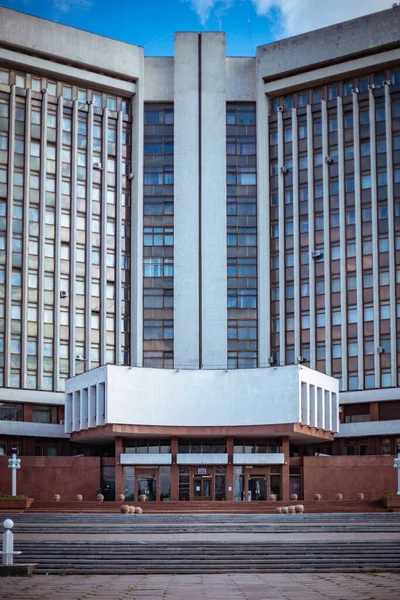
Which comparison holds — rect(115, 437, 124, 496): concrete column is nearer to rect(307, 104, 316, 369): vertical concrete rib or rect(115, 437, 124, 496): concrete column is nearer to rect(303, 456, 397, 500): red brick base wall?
rect(303, 456, 397, 500): red brick base wall

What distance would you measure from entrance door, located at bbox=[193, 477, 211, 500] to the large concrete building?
640 centimetres

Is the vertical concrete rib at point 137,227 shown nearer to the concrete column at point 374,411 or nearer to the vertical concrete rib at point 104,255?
the vertical concrete rib at point 104,255

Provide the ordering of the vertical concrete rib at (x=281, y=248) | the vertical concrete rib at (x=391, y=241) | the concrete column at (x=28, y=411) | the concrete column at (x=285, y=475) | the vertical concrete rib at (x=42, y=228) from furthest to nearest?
1. the vertical concrete rib at (x=281, y=248)
2. the vertical concrete rib at (x=42, y=228)
3. the vertical concrete rib at (x=391, y=241)
4. the concrete column at (x=28, y=411)
5. the concrete column at (x=285, y=475)

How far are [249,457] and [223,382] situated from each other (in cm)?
493

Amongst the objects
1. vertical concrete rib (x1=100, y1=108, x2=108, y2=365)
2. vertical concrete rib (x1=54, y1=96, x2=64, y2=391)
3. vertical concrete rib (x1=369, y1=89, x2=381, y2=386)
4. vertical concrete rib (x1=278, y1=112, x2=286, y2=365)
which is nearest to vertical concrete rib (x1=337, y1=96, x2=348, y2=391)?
vertical concrete rib (x1=369, y1=89, x2=381, y2=386)

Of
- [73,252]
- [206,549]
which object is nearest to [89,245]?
[73,252]

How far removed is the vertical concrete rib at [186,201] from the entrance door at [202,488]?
11.8m

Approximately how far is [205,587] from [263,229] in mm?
53383

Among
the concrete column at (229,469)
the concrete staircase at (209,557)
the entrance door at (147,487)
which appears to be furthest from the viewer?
the entrance door at (147,487)

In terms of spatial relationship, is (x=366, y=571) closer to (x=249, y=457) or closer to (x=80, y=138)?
(x=249, y=457)

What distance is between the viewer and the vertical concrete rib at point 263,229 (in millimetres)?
76312

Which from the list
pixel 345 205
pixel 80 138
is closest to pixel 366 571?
pixel 345 205

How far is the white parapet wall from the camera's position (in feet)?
207

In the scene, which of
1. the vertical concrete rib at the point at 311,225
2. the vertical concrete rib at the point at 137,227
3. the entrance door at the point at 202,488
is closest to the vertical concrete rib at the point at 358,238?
the vertical concrete rib at the point at 311,225
